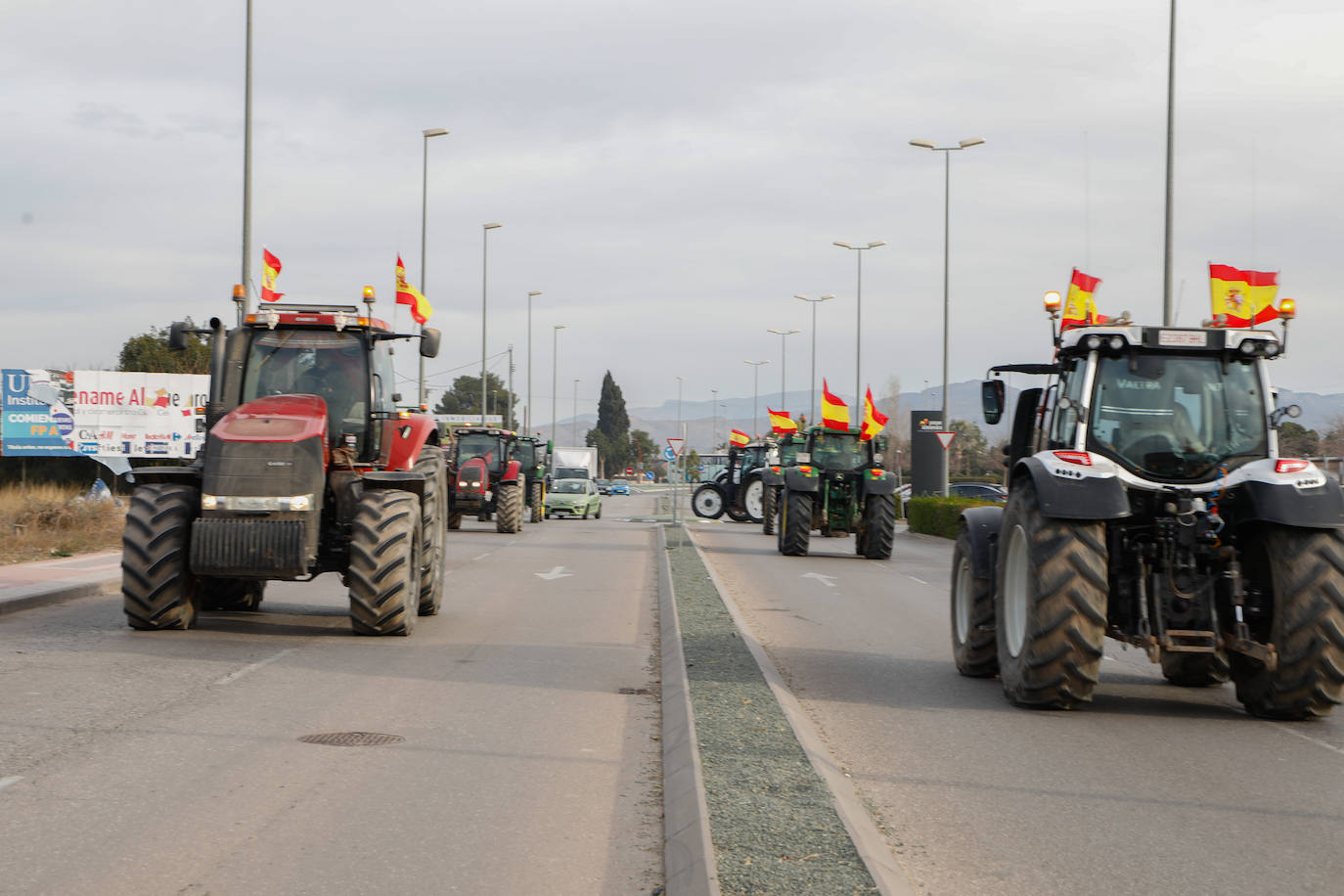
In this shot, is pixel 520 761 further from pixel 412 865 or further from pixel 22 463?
pixel 22 463

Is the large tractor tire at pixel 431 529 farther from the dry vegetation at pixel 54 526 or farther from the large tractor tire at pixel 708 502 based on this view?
the large tractor tire at pixel 708 502

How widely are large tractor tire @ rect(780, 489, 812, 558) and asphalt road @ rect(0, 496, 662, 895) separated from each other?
525 inches

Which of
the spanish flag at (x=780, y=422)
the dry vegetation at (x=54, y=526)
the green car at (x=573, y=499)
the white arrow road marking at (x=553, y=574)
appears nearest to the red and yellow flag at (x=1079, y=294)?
the white arrow road marking at (x=553, y=574)

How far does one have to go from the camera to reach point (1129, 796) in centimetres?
736

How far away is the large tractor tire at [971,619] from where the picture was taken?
11305 mm

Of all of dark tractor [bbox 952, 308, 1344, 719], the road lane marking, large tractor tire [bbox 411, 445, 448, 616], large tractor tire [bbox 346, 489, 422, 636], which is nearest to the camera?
dark tractor [bbox 952, 308, 1344, 719]

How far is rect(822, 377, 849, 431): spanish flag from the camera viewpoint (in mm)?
29692

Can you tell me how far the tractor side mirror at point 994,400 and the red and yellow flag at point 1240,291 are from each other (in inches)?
387

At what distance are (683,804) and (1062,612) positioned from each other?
3852 millimetres

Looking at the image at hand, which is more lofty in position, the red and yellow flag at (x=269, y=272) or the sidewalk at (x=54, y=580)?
the red and yellow flag at (x=269, y=272)

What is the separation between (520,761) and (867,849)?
2664 millimetres

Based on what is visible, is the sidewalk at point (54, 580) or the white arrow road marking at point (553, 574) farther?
the white arrow road marking at point (553, 574)

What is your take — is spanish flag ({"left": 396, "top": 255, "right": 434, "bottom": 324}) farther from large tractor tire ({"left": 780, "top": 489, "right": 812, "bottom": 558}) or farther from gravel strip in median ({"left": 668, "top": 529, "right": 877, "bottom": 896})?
gravel strip in median ({"left": 668, "top": 529, "right": 877, "bottom": 896})

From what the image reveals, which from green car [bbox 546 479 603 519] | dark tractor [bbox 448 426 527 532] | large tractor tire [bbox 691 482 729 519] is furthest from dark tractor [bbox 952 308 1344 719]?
green car [bbox 546 479 603 519]
